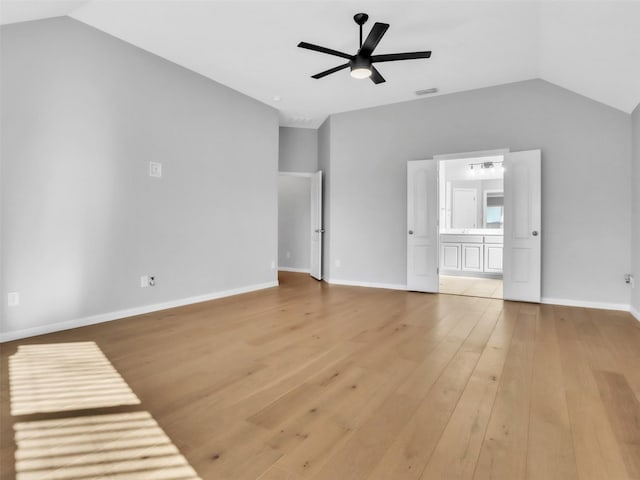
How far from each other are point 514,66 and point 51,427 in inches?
216

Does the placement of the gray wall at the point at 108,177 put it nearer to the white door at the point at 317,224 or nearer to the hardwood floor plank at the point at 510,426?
the white door at the point at 317,224

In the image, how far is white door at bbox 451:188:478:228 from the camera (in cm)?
736

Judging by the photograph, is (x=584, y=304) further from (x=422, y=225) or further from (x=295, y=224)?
(x=295, y=224)

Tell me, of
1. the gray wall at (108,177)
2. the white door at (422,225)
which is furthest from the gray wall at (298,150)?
the white door at (422,225)

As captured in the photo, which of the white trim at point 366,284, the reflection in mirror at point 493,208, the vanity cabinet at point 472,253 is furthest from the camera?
the reflection in mirror at point 493,208

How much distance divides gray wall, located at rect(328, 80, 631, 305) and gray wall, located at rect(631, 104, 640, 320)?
0.12 metres

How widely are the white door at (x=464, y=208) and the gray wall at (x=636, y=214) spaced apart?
3.34 meters

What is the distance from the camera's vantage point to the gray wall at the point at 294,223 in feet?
25.4

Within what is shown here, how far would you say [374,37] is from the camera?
2912 mm

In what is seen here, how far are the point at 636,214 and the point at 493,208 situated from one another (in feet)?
10.9

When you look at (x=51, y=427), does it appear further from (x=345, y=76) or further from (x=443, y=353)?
(x=345, y=76)

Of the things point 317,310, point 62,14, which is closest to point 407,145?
point 317,310

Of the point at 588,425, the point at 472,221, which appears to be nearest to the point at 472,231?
the point at 472,221

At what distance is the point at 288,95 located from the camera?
206 inches
